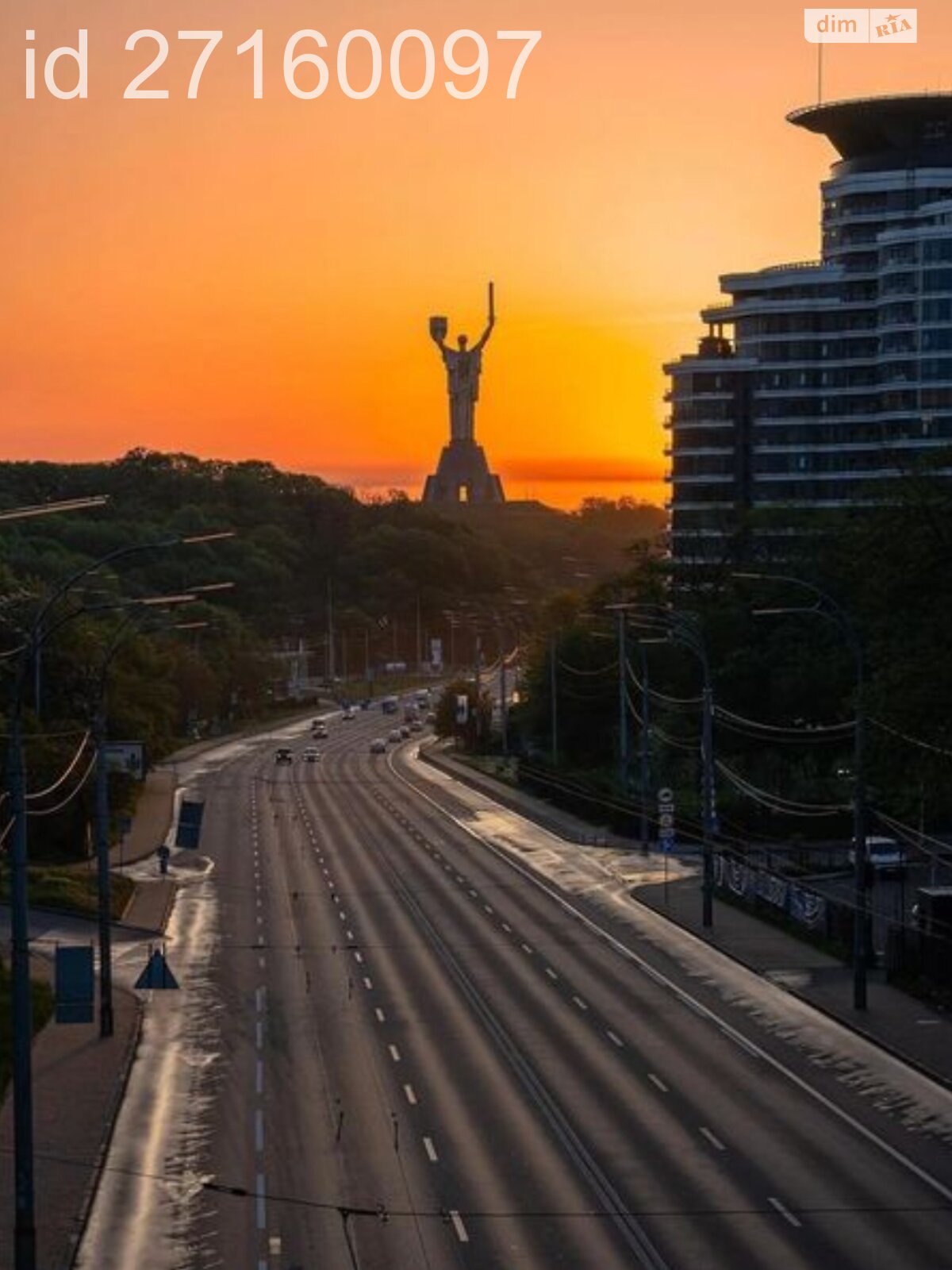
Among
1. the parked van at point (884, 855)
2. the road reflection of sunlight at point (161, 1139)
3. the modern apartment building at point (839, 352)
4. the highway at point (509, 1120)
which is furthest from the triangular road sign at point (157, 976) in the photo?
the modern apartment building at point (839, 352)

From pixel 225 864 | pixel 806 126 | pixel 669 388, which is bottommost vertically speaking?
pixel 225 864

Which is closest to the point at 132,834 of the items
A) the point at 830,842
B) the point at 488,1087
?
the point at 830,842

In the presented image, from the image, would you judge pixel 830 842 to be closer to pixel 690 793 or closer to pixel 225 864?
pixel 690 793

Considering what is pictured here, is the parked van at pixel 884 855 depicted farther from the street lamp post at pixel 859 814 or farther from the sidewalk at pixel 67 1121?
the sidewalk at pixel 67 1121

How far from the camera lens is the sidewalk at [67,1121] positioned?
33438 mm

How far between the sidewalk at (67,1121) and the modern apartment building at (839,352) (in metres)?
94.6

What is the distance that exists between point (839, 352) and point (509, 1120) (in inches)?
4536

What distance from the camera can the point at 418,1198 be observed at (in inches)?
1375

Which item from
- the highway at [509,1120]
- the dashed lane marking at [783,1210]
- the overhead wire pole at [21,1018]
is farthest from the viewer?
the dashed lane marking at [783,1210]

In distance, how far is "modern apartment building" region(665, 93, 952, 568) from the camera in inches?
5709

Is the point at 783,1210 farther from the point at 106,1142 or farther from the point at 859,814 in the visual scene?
the point at 859,814

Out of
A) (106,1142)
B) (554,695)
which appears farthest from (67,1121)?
(554,695)

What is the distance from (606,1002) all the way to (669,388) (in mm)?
109404

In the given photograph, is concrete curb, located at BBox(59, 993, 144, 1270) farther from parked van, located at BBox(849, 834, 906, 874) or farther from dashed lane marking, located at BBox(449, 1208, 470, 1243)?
parked van, located at BBox(849, 834, 906, 874)
